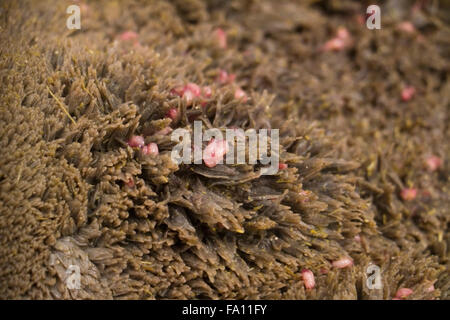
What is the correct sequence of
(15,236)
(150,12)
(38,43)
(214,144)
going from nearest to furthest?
1. (15,236)
2. (214,144)
3. (38,43)
4. (150,12)

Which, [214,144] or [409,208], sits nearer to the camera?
[214,144]

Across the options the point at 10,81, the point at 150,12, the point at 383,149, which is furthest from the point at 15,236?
the point at 383,149

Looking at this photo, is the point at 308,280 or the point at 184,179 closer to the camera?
the point at 184,179

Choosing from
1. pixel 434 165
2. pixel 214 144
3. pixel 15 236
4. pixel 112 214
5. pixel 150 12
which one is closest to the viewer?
pixel 15 236

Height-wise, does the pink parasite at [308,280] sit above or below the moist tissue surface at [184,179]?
below

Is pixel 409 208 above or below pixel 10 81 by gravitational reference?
below

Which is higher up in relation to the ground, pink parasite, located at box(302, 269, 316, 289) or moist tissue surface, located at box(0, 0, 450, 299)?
moist tissue surface, located at box(0, 0, 450, 299)

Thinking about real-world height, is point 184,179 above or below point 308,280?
above

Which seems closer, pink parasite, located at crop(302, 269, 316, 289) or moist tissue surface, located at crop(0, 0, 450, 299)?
moist tissue surface, located at crop(0, 0, 450, 299)

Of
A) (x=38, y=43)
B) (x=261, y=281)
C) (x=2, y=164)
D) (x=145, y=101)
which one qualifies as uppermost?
(x=38, y=43)

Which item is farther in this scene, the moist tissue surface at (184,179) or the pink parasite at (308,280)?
the pink parasite at (308,280)

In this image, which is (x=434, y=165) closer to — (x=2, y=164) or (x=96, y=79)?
(x=96, y=79)
